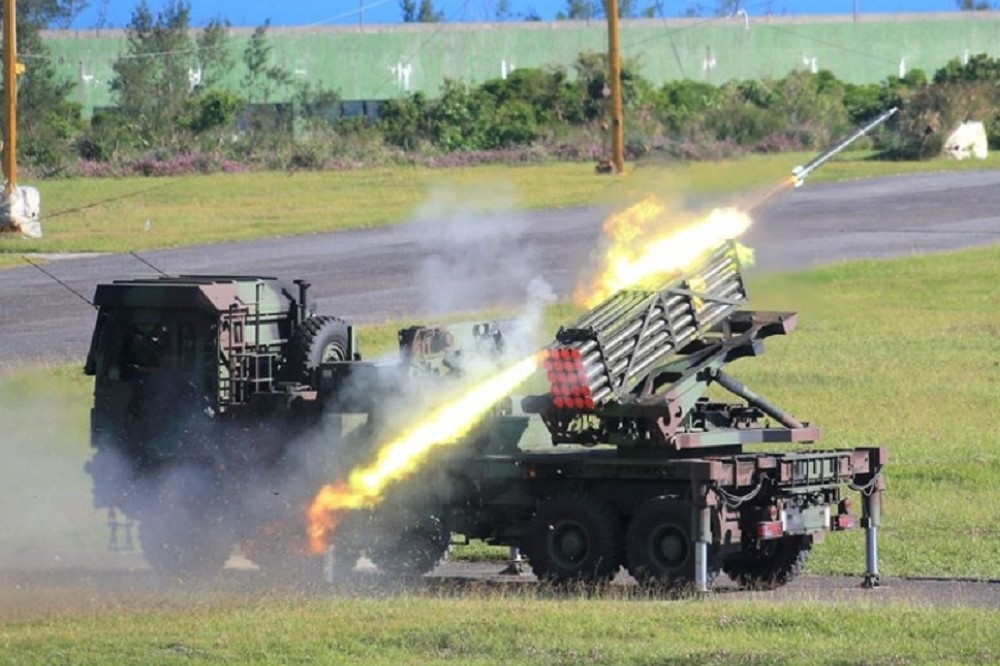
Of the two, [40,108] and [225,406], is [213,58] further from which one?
[225,406]

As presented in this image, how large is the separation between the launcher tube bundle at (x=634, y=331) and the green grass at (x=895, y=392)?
2480mm

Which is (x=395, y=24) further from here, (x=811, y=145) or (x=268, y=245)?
(x=268, y=245)

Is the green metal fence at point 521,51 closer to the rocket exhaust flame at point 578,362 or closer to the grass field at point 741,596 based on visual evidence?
the grass field at point 741,596

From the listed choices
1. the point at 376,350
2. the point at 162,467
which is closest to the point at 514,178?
the point at 376,350

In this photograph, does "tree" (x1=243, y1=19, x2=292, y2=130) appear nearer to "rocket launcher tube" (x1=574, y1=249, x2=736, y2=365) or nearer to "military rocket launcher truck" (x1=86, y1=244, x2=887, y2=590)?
"military rocket launcher truck" (x1=86, y1=244, x2=887, y2=590)

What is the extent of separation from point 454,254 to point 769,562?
12662 millimetres

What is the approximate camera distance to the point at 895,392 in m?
37.1

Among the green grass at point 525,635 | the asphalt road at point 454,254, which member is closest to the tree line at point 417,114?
the asphalt road at point 454,254

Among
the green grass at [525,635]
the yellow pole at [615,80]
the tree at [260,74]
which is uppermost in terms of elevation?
the tree at [260,74]

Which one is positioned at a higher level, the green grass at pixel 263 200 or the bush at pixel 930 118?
the bush at pixel 930 118

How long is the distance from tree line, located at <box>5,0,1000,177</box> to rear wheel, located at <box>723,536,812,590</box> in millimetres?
46652

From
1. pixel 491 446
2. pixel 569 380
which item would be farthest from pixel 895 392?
pixel 569 380

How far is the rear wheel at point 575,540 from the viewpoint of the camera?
22797 mm

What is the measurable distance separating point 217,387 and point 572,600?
580cm
